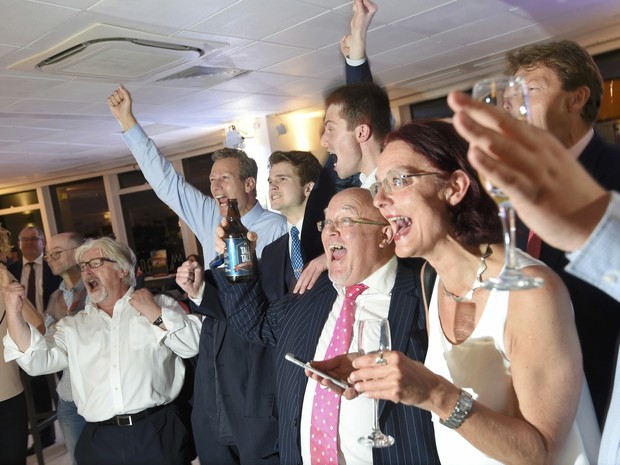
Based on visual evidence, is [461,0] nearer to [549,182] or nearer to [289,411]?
[289,411]

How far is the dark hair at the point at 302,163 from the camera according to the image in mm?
3150

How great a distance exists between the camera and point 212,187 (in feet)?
10.6

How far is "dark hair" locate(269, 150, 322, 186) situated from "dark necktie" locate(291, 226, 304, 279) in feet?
1.33

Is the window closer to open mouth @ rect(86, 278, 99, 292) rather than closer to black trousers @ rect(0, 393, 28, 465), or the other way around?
black trousers @ rect(0, 393, 28, 465)

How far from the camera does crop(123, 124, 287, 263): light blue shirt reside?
3193mm

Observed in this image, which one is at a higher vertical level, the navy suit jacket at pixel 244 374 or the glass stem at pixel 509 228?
the glass stem at pixel 509 228

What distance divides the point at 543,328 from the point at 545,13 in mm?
5103

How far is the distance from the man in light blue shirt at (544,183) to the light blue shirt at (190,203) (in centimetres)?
247

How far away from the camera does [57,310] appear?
3.73 m

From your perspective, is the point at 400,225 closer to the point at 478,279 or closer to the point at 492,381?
the point at 478,279

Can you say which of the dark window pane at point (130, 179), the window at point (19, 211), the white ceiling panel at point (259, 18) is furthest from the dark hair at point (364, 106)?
the window at point (19, 211)

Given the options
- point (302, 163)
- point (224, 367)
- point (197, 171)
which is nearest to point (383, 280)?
point (224, 367)

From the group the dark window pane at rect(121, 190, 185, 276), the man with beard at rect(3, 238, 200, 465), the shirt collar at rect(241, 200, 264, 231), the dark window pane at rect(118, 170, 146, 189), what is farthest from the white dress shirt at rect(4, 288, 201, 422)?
the dark window pane at rect(118, 170, 146, 189)

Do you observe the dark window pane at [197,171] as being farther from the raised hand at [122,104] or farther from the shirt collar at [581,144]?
the shirt collar at [581,144]
